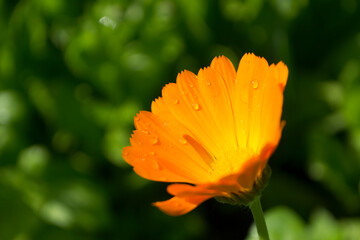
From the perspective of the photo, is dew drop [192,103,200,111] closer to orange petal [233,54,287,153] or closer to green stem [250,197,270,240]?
orange petal [233,54,287,153]

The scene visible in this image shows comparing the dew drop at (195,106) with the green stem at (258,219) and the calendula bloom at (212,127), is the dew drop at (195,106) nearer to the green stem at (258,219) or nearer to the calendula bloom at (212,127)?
the calendula bloom at (212,127)

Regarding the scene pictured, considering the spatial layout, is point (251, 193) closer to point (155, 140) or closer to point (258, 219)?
point (258, 219)

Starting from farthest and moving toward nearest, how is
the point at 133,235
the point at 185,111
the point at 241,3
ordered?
the point at 241,3 → the point at 133,235 → the point at 185,111

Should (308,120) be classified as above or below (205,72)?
below

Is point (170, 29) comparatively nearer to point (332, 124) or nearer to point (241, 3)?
point (241, 3)

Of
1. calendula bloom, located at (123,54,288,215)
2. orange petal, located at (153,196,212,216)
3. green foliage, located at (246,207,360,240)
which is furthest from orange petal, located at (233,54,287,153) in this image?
green foliage, located at (246,207,360,240)

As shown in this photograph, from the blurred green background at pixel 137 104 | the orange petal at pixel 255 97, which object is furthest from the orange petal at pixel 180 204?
the blurred green background at pixel 137 104

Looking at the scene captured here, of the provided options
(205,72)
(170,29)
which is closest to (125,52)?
(170,29)
